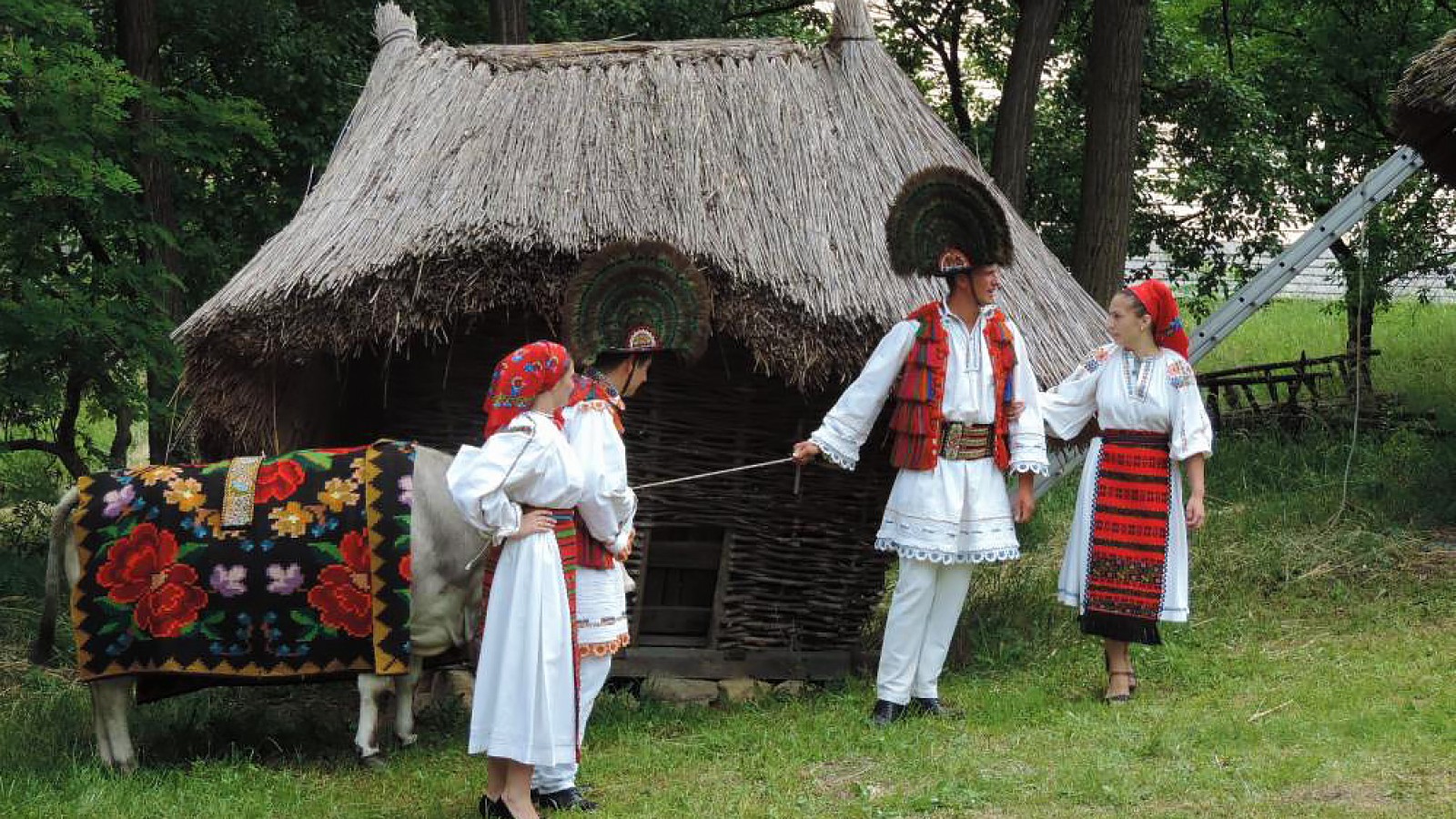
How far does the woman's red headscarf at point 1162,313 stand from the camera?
21.7 ft

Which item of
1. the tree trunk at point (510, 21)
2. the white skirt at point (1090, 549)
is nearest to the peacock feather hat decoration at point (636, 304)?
the white skirt at point (1090, 549)

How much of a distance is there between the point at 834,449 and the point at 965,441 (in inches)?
20.6

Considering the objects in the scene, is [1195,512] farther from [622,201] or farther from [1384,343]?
[1384,343]

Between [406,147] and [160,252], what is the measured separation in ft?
10.4

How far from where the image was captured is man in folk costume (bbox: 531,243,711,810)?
17.7ft

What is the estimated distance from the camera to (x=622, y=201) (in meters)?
7.15

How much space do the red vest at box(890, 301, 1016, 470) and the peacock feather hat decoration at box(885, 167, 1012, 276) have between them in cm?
20

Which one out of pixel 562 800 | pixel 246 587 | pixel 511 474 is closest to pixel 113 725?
pixel 246 587

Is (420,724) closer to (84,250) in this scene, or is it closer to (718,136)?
(718,136)

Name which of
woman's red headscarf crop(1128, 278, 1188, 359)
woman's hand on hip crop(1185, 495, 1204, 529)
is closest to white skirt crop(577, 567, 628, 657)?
woman's hand on hip crop(1185, 495, 1204, 529)

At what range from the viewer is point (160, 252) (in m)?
10.0

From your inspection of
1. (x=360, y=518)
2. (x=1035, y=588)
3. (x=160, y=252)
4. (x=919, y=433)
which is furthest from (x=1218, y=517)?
(x=160, y=252)

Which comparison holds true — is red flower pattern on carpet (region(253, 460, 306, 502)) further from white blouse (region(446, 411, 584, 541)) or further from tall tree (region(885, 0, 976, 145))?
tall tree (region(885, 0, 976, 145))

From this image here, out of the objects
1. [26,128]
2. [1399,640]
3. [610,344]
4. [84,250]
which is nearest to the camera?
[610,344]
